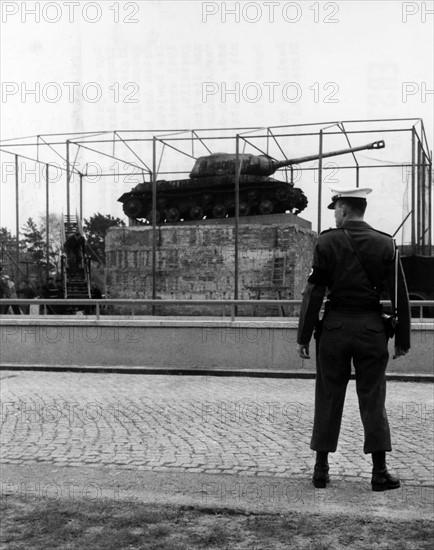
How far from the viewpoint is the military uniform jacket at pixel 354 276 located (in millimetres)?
4004

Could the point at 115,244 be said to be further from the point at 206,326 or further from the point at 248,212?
the point at 206,326

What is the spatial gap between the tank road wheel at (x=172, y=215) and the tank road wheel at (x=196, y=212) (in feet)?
2.32

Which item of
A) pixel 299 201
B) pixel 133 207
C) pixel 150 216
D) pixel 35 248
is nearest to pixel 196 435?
pixel 299 201

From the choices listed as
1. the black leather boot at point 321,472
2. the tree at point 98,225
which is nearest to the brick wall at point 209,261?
the black leather boot at point 321,472

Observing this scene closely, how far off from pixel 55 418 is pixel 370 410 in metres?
4.34

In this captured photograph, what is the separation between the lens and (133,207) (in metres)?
29.6

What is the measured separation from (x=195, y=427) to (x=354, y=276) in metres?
3.43

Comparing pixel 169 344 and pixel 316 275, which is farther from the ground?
pixel 316 275

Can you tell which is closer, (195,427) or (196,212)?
(195,427)

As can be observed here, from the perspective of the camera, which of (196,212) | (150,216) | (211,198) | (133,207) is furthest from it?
(150,216)

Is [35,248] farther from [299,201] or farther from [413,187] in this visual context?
[413,187]

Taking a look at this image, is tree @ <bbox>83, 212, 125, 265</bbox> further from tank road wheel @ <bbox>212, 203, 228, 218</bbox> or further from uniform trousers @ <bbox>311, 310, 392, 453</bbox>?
uniform trousers @ <bbox>311, 310, 392, 453</bbox>

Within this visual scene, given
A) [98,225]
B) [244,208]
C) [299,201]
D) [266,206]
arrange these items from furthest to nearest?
[98,225] < [299,201] < [244,208] < [266,206]

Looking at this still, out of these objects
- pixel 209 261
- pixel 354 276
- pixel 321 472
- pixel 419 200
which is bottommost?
pixel 321 472
